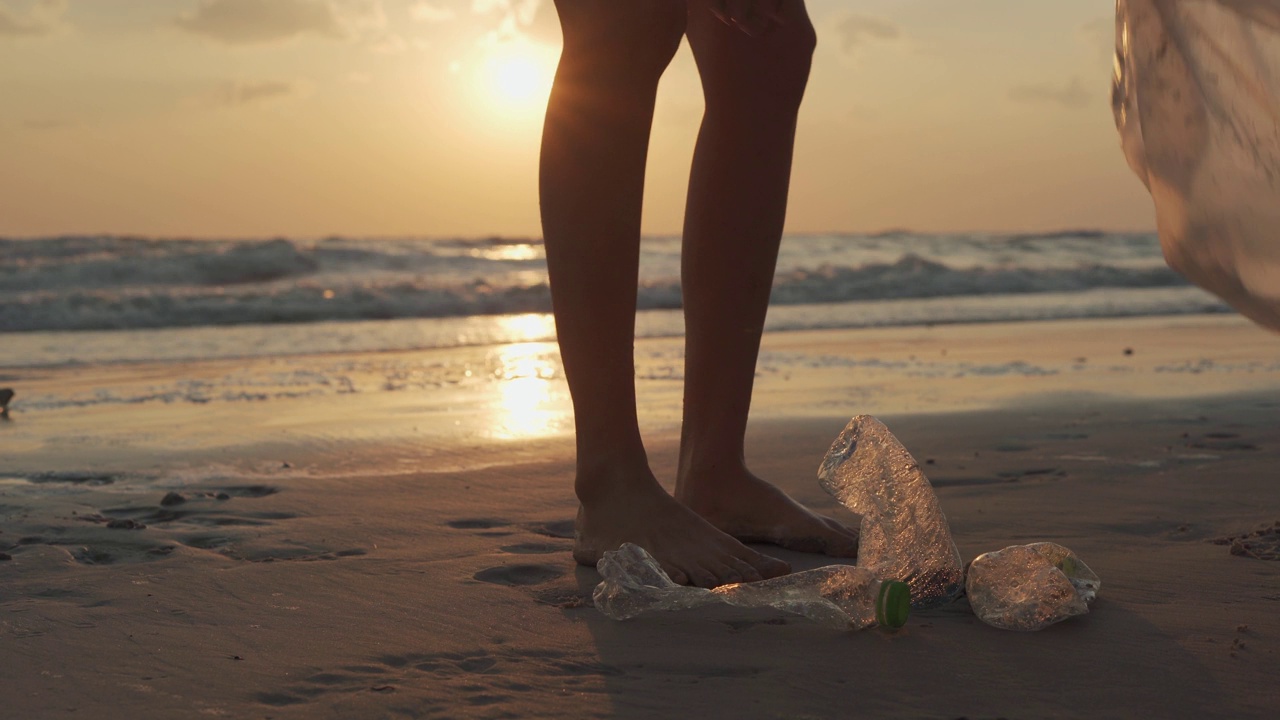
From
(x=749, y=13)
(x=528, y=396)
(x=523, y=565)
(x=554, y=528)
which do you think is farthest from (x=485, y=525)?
(x=528, y=396)

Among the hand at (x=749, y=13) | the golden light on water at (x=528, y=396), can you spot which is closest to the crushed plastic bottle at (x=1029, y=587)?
the hand at (x=749, y=13)

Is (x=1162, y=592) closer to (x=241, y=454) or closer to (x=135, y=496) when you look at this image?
(x=135, y=496)

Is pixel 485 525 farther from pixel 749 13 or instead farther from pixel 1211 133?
pixel 1211 133

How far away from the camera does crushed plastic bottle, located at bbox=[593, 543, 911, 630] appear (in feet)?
4.88

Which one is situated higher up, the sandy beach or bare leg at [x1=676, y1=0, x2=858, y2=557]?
bare leg at [x1=676, y1=0, x2=858, y2=557]

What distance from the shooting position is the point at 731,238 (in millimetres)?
2117

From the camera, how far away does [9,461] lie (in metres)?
3.13

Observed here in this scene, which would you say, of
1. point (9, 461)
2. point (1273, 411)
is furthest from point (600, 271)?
point (1273, 411)

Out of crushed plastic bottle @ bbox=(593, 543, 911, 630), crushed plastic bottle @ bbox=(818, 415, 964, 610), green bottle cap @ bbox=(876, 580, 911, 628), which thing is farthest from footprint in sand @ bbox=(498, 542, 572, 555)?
green bottle cap @ bbox=(876, 580, 911, 628)

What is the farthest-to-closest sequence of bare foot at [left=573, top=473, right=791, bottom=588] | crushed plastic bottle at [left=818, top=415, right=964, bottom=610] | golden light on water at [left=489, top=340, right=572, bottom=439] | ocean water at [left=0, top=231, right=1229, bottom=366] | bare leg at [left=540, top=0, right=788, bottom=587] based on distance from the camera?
Answer: ocean water at [left=0, top=231, right=1229, bottom=366], golden light on water at [left=489, top=340, right=572, bottom=439], bare leg at [left=540, top=0, right=788, bottom=587], bare foot at [left=573, top=473, right=791, bottom=588], crushed plastic bottle at [left=818, top=415, right=964, bottom=610]

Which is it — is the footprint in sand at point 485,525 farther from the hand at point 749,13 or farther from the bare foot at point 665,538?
the hand at point 749,13

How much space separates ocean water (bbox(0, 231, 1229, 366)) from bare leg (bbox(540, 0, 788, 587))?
0.30 meters

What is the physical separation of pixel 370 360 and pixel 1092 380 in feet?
11.5

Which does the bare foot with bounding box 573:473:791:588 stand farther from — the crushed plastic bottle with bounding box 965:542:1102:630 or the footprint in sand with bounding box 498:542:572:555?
the crushed plastic bottle with bounding box 965:542:1102:630
